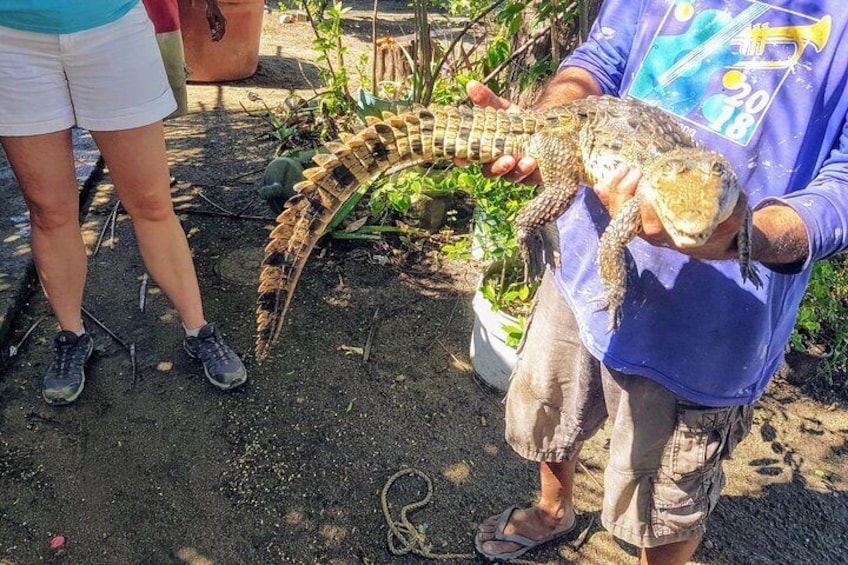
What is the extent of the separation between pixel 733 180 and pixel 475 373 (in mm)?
2087

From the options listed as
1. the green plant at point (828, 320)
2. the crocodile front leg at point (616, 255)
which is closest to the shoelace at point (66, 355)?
the crocodile front leg at point (616, 255)

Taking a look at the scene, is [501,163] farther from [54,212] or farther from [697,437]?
[54,212]

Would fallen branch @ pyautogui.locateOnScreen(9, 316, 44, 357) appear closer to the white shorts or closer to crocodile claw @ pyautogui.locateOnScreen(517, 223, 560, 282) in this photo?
the white shorts

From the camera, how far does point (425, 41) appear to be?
4219mm

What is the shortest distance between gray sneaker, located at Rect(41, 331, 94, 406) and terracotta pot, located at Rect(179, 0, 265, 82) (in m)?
4.25

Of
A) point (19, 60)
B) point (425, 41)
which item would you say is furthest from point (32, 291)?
point (425, 41)

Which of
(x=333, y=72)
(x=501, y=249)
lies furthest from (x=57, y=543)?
(x=333, y=72)

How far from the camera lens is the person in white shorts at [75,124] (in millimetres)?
2264

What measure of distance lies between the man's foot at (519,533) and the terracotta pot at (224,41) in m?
5.54

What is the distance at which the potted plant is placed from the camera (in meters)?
3.05

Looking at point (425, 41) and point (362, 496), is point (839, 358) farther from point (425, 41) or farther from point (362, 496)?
point (425, 41)

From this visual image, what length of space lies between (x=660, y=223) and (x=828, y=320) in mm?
2730

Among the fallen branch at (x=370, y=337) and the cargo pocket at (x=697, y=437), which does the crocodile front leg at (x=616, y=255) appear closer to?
the cargo pocket at (x=697, y=437)

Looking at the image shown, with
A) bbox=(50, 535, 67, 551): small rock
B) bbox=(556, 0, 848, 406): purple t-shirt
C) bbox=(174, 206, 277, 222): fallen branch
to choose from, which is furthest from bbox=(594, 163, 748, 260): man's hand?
bbox=(174, 206, 277, 222): fallen branch
